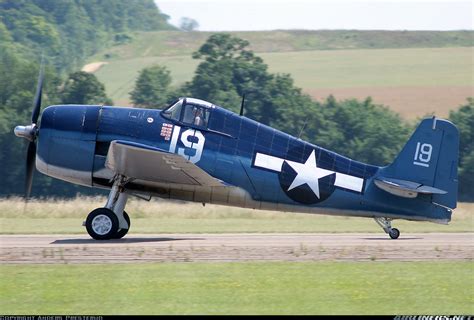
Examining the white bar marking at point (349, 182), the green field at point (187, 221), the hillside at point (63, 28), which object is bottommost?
the green field at point (187, 221)

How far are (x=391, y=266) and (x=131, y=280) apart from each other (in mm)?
4254

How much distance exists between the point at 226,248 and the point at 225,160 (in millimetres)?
2140

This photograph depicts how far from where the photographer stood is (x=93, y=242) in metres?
16.6

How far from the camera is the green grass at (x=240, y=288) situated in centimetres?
1080

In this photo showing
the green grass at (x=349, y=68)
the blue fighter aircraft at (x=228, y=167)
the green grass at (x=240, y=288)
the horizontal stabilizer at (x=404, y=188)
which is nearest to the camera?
the green grass at (x=240, y=288)

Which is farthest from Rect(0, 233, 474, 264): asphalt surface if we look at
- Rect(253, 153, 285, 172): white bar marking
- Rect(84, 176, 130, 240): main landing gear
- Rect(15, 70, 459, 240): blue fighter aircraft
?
Rect(253, 153, 285, 172): white bar marking

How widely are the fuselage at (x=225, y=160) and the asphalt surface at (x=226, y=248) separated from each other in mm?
804

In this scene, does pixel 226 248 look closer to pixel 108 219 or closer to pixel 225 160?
pixel 225 160

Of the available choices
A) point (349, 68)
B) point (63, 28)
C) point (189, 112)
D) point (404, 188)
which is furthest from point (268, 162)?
→ point (63, 28)

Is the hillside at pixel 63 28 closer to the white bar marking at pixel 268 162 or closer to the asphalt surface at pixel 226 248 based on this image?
the asphalt surface at pixel 226 248

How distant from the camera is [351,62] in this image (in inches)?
2781

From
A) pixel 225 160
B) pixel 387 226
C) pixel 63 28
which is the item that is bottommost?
pixel 387 226

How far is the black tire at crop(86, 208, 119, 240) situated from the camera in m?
16.9

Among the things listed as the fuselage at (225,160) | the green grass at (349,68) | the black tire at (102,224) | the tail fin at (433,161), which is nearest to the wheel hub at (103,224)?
the black tire at (102,224)
